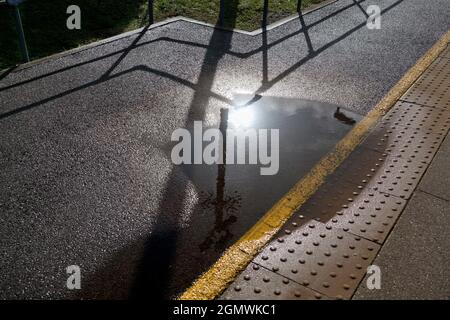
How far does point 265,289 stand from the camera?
2.66 m

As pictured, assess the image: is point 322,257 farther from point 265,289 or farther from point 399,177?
point 399,177

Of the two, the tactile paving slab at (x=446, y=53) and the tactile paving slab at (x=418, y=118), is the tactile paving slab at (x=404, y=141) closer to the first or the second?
the tactile paving slab at (x=418, y=118)

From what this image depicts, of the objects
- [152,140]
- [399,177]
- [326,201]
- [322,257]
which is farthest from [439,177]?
[152,140]

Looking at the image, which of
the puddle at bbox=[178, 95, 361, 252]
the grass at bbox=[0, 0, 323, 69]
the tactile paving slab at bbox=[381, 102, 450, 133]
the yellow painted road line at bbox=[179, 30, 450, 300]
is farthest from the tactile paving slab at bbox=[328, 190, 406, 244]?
the grass at bbox=[0, 0, 323, 69]

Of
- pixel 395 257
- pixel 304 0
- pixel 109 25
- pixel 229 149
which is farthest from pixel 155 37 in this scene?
pixel 395 257

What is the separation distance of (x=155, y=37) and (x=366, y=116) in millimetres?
3931

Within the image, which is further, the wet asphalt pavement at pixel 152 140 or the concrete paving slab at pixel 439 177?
the concrete paving slab at pixel 439 177

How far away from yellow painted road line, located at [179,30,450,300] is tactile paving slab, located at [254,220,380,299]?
0.34 ft

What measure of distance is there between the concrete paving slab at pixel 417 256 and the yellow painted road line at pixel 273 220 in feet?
2.51

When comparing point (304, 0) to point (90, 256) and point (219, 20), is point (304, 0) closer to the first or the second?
point (219, 20)

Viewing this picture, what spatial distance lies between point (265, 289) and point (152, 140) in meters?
2.17

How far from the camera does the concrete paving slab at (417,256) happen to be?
2631 mm

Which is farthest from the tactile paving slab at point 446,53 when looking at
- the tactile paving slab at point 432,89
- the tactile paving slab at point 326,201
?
the tactile paving slab at point 326,201

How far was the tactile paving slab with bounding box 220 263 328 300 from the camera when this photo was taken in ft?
8.55
